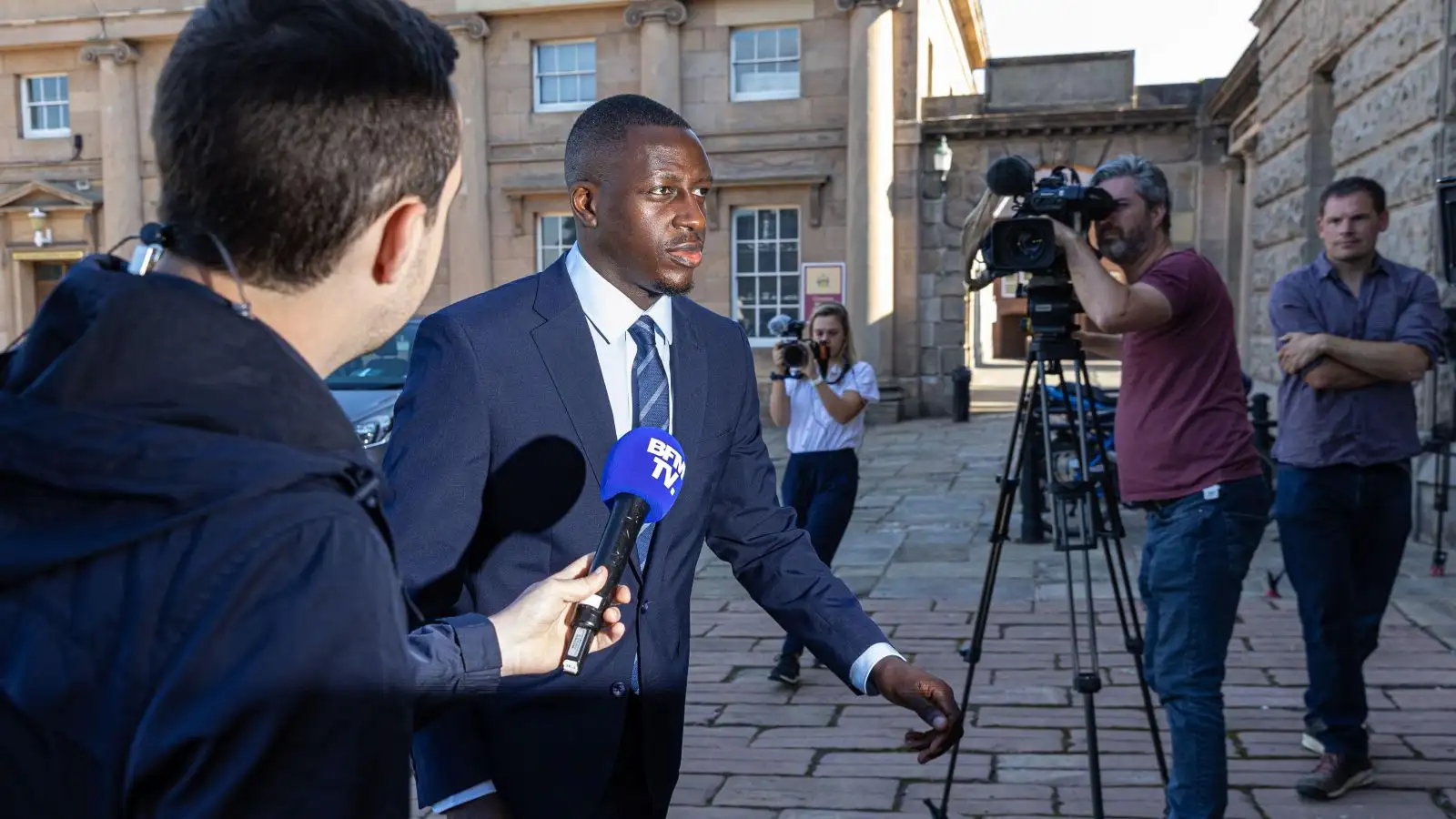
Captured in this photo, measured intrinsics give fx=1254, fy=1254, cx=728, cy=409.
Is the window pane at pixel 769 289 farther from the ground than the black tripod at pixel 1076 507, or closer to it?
farther from the ground

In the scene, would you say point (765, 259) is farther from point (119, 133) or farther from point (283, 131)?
point (283, 131)

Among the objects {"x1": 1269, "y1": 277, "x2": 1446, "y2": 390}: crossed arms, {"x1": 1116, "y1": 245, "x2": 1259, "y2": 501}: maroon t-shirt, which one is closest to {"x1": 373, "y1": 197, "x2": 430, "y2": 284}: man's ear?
{"x1": 1116, "y1": 245, "x2": 1259, "y2": 501}: maroon t-shirt

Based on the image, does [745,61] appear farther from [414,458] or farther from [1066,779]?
[414,458]

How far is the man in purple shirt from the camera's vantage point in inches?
164

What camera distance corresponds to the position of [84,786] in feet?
3.13

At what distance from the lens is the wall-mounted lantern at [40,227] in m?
21.0

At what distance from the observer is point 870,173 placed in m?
18.2

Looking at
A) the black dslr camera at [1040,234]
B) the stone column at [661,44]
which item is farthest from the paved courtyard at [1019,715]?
the stone column at [661,44]

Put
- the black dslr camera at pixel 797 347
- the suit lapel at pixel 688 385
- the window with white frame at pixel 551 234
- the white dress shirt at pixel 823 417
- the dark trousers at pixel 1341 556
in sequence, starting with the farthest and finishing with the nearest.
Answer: the window with white frame at pixel 551 234 < the black dslr camera at pixel 797 347 < the white dress shirt at pixel 823 417 < the dark trousers at pixel 1341 556 < the suit lapel at pixel 688 385

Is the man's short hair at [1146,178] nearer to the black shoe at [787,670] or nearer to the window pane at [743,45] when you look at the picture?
the black shoe at [787,670]

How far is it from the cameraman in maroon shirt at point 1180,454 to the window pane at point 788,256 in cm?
1548

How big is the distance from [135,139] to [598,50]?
8012 mm

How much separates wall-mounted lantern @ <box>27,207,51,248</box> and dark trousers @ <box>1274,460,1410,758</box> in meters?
21.7

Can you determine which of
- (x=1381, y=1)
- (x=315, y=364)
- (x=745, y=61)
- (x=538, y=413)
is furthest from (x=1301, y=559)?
(x=745, y=61)
